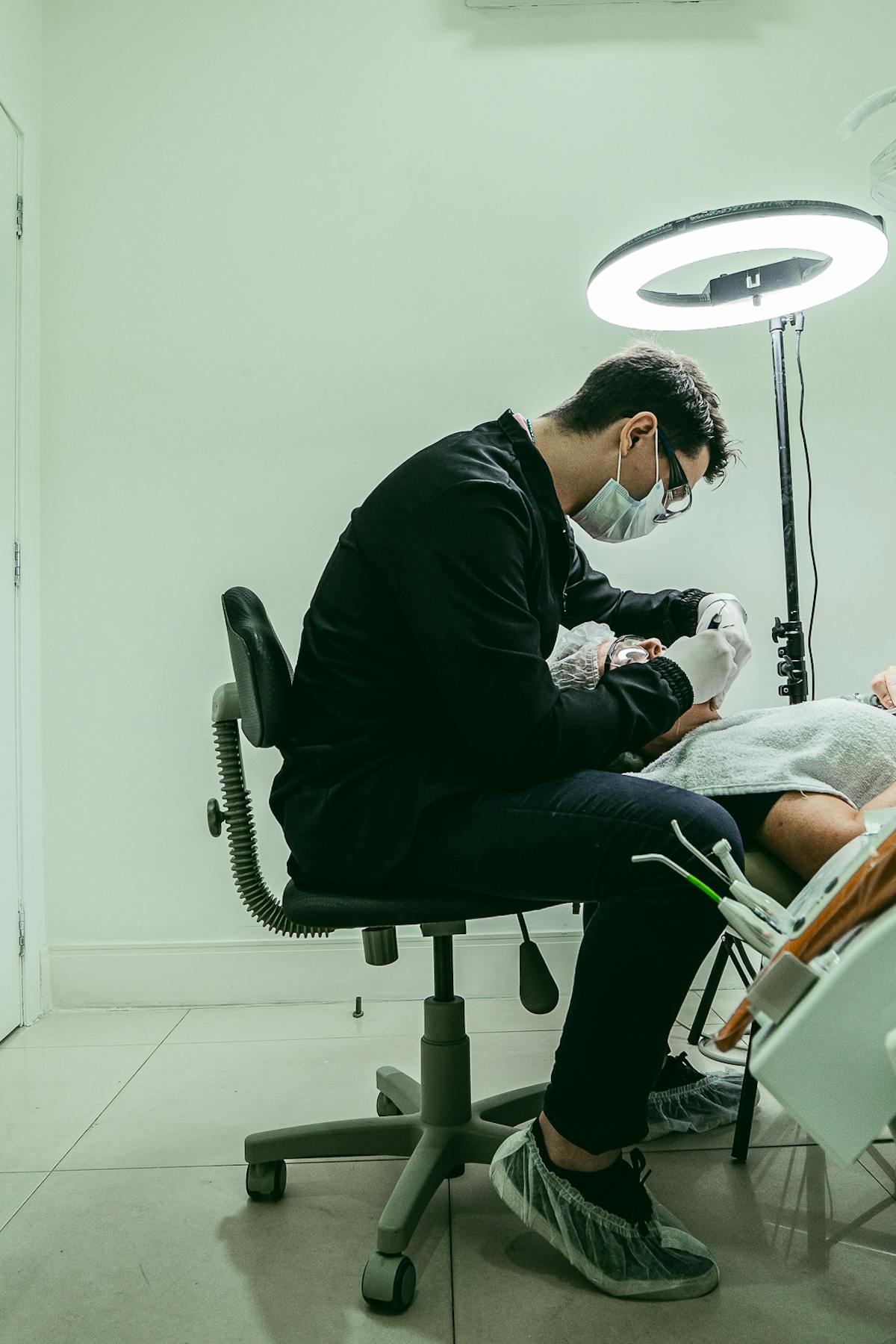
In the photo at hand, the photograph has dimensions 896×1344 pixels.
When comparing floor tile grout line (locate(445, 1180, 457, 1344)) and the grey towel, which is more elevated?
the grey towel

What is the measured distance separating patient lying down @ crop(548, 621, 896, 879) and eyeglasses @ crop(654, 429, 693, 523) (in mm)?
192

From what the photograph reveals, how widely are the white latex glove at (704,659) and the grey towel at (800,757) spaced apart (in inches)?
5.1

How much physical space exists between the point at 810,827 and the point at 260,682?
72cm

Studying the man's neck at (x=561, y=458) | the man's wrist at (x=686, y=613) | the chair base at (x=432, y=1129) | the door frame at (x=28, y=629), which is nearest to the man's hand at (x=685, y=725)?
the man's wrist at (x=686, y=613)

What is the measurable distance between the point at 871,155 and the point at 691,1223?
2.24m

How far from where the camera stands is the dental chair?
1176 mm

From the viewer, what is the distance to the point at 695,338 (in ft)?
7.43

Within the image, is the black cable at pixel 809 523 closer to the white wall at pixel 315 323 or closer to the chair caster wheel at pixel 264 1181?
the white wall at pixel 315 323

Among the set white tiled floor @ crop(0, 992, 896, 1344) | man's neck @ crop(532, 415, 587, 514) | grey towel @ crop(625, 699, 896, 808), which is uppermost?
man's neck @ crop(532, 415, 587, 514)

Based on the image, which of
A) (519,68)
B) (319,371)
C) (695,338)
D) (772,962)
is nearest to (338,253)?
(319,371)

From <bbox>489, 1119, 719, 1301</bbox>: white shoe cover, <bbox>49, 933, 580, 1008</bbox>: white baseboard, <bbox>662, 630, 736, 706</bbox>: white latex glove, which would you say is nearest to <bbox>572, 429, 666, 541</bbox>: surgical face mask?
<bbox>662, 630, 736, 706</bbox>: white latex glove

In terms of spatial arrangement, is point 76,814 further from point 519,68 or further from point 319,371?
point 519,68

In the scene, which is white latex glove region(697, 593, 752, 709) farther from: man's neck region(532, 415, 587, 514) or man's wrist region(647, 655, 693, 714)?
man's neck region(532, 415, 587, 514)

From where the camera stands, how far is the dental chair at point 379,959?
118cm
